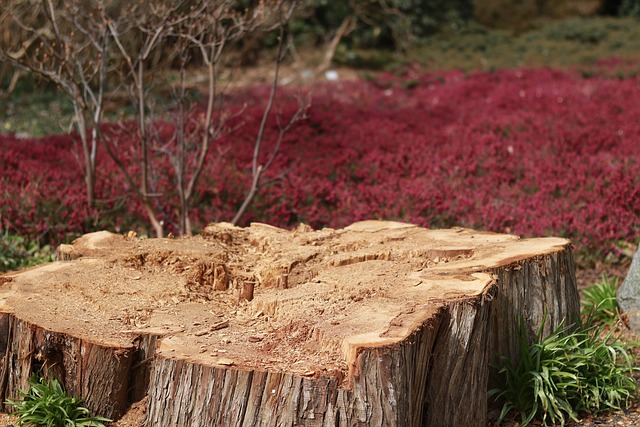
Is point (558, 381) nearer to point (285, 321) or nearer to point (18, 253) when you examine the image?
point (285, 321)

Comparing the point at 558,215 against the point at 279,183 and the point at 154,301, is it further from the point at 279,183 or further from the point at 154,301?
the point at 154,301

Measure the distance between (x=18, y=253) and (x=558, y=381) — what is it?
4.07 m

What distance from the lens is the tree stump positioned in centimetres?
292

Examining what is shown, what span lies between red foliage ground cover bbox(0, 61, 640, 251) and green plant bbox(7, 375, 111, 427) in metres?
2.74

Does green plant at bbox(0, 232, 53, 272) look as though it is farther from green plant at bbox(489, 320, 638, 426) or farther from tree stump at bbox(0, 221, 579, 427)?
green plant at bbox(489, 320, 638, 426)

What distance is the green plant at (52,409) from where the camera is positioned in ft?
10.6

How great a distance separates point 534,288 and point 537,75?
29.3 feet

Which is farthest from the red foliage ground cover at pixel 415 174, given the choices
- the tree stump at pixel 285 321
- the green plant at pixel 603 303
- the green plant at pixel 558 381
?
the green plant at pixel 558 381

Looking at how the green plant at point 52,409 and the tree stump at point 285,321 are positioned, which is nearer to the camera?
the tree stump at point 285,321

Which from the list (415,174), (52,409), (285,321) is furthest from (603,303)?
(52,409)

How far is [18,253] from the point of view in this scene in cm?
597

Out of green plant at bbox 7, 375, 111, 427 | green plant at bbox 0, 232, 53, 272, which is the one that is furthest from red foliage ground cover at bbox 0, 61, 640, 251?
green plant at bbox 7, 375, 111, 427

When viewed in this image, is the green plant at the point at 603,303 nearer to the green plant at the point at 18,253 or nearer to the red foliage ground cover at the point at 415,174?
the red foliage ground cover at the point at 415,174

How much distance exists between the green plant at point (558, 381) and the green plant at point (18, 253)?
3.50 metres
